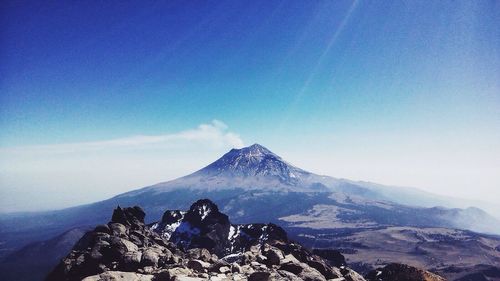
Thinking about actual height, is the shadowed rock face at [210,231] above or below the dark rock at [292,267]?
below

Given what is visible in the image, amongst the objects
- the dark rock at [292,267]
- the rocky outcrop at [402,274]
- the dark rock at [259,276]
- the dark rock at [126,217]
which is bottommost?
the rocky outcrop at [402,274]

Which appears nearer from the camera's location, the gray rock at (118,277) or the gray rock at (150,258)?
the gray rock at (118,277)

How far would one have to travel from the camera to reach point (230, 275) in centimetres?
3400

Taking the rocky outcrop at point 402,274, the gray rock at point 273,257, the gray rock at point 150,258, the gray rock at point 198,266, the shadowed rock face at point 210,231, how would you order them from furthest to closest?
the shadowed rock face at point 210,231 < the rocky outcrop at point 402,274 < the gray rock at point 273,257 < the gray rock at point 150,258 < the gray rock at point 198,266

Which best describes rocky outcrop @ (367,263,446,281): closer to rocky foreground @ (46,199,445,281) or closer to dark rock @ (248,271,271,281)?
rocky foreground @ (46,199,445,281)

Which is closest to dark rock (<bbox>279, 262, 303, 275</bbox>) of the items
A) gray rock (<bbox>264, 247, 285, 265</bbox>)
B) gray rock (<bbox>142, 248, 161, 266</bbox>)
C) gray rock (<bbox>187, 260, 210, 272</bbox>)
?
gray rock (<bbox>264, 247, 285, 265</bbox>)

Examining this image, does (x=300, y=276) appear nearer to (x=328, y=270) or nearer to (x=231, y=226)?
(x=328, y=270)

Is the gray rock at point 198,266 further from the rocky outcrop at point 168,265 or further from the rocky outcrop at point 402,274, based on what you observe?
the rocky outcrop at point 402,274

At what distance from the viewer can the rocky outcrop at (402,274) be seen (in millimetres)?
51938

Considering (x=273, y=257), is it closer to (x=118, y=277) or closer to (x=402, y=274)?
(x=118, y=277)

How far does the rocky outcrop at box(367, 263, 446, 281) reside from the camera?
170 ft

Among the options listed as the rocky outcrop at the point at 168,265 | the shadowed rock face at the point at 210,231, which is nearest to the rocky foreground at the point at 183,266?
the rocky outcrop at the point at 168,265

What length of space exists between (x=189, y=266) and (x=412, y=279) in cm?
3548

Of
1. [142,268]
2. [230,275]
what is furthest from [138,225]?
[230,275]
